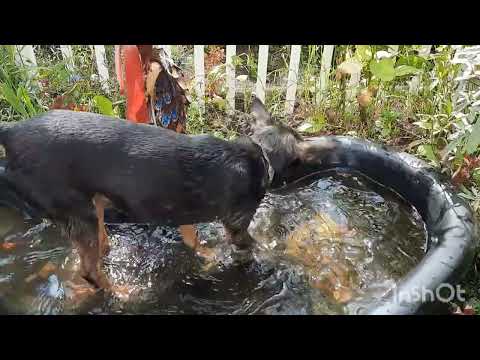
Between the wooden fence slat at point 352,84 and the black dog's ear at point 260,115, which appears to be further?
the wooden fence slat at point 352,84

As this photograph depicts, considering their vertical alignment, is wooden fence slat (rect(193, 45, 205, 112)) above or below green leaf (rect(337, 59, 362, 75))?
below

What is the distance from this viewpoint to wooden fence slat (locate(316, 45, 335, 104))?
554 cm

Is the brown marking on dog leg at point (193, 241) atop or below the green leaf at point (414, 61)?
below

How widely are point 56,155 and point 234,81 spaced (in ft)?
11.4

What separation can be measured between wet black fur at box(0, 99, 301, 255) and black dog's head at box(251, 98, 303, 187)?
0.19 m

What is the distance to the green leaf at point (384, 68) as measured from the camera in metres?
4.71

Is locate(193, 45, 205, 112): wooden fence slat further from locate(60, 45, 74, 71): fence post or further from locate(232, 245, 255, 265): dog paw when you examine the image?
locate(232, 245, 255, 265): dog paw

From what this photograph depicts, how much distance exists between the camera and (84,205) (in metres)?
2.99

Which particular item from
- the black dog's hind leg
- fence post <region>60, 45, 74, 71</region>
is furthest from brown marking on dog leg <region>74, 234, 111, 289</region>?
fence post <region>60, 45, 74, 71</region>

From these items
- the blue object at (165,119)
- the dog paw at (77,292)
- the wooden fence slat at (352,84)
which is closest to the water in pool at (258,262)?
the dog paw at (77,292)

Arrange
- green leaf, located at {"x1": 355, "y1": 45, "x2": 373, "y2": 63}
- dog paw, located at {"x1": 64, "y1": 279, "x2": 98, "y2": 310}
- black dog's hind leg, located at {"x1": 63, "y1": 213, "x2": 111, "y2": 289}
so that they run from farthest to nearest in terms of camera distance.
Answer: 1. green leaf, located at {"x1": 355, "y1": 45, "x2": 373, "y2": 63}
2. dog paw, located at {"x1": 64, "y1": 279, "x2": 98, "y2": 310}
3. black dog's hind leg, located at {"x1": 63, "y1": 213, "x2": 111, "y2": 289}

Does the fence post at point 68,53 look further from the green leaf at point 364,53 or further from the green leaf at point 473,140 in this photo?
the green leaf at point 473,140

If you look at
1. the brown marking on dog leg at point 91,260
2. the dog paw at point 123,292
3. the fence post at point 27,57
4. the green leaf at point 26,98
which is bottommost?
the dog paw at point 123,292

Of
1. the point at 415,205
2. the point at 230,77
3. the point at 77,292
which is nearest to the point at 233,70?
the point at 230,77
